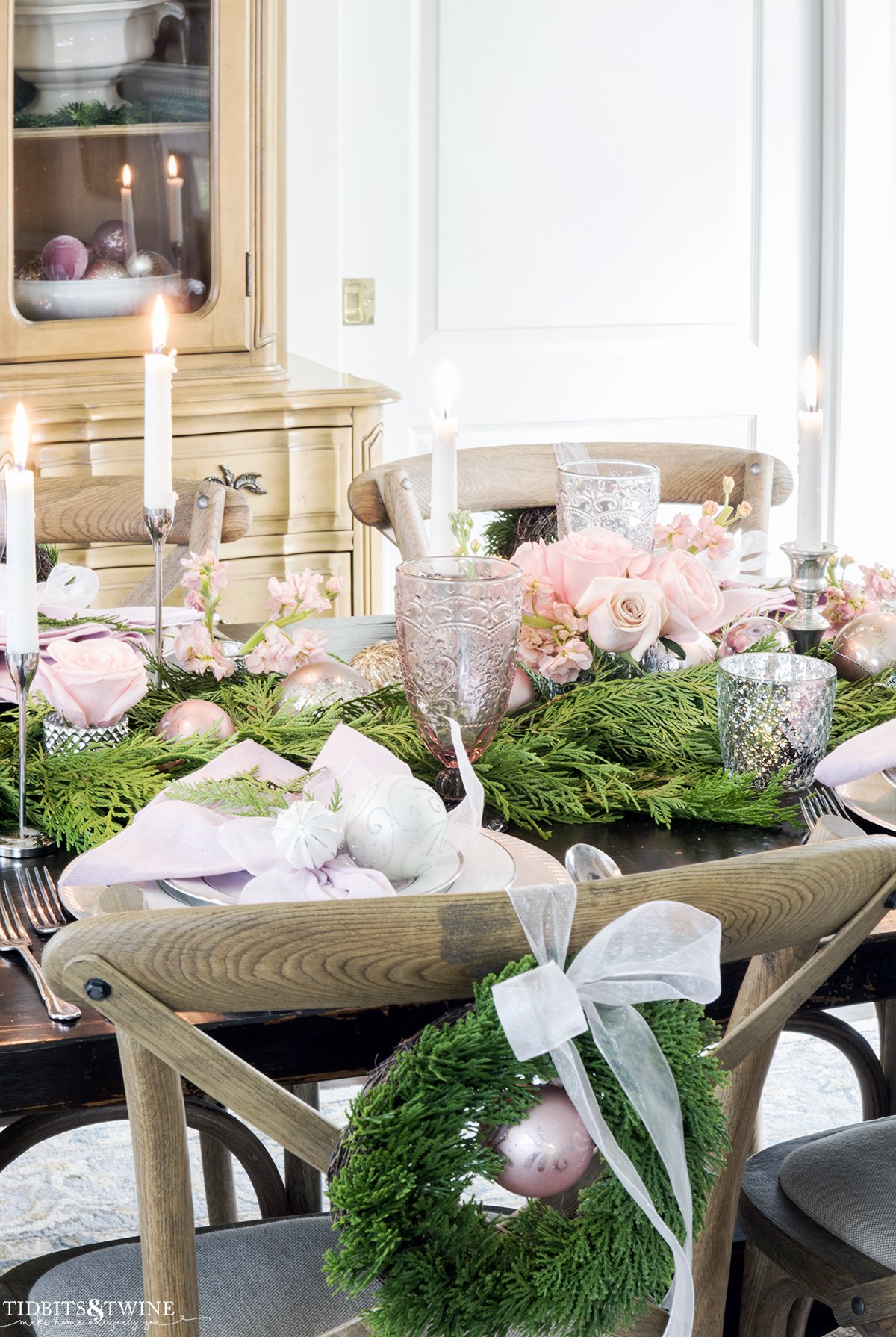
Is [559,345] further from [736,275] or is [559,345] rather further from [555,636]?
[555,636]

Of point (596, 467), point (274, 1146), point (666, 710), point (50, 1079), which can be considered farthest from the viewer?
point (274, 1146)

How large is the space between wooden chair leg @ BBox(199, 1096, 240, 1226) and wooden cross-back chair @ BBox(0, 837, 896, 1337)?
0.78 metres

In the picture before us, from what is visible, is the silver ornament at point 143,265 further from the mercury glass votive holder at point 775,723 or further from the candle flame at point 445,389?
the mercury glass votive holder at point 775,723

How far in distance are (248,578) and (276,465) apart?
204mm

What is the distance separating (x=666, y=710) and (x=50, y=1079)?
24.2 inches

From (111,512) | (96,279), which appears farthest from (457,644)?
(96,279)

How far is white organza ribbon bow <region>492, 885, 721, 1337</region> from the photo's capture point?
601 mm

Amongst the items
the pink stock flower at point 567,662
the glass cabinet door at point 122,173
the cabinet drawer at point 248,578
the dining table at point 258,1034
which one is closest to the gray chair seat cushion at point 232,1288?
the dining table at point 258,1034

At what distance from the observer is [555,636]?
48.3 inches

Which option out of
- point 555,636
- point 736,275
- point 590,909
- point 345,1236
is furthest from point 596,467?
point 736,275

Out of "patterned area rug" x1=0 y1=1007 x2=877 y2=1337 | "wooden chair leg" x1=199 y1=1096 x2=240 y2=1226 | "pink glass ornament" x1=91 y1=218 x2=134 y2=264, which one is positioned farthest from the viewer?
"pink glass ornament" x1=91 y1=218 x2=134 y2=264

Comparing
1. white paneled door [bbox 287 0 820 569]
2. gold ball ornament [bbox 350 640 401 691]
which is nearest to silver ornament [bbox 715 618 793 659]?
gold ball ornament [bbox 350 640 401 691]

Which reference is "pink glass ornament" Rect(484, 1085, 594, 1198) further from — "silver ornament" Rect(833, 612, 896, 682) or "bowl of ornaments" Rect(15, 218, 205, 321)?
"bowl of ornaments" Rect(15, 218, 205, 321)

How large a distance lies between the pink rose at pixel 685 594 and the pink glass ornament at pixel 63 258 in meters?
1.54
